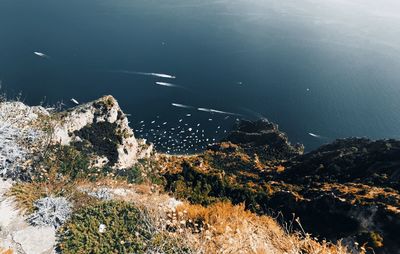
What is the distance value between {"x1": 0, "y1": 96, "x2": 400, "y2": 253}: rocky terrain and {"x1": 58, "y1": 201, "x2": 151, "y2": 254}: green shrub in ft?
0.18

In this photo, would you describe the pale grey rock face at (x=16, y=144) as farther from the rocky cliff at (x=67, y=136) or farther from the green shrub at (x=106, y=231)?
the green shrub at (x=106, y=231)

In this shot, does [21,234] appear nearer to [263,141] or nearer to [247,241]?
[247,241]

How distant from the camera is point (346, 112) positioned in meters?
174

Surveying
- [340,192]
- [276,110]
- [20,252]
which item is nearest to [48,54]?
[276,110]

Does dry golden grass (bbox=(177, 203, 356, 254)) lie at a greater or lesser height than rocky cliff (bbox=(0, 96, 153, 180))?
greater

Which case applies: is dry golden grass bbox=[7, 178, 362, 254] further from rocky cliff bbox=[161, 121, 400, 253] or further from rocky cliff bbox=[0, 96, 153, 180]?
rocky cliff bbox=[161, 121, 400, 253]

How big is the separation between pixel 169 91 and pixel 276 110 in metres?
52.1

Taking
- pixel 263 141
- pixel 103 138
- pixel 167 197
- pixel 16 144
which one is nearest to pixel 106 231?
pixel 167 197

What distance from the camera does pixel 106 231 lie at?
58.5 ft

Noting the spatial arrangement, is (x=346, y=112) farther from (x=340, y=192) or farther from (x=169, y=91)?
(x=340, y=192)

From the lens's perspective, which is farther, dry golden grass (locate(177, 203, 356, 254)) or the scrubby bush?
the scrubby bush

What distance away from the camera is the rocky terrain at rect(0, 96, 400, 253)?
16859 millimetres

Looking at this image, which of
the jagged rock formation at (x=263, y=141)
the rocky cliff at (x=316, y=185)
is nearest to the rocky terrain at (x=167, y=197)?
the rocky cliff at (x=316, y=185)

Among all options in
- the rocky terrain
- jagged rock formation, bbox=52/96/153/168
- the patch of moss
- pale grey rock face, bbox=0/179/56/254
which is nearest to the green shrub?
the rocky terrain
